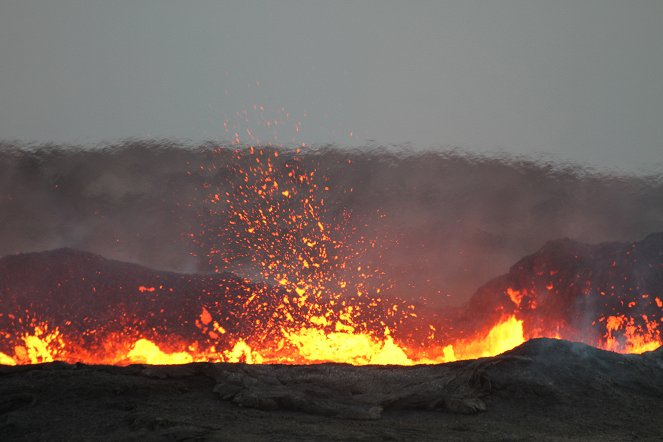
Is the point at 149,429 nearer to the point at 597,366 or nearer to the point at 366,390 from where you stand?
the point at 366,390

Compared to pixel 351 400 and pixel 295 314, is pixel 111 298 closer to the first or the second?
pixel 295 314

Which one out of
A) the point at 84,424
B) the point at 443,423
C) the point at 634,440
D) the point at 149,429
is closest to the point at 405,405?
the point at 443,423

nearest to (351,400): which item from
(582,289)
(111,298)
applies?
(582,289)

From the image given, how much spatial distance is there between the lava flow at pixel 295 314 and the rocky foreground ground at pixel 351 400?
23.7 ft

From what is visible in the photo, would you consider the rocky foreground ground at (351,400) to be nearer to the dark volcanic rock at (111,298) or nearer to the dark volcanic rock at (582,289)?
the dark volcanic rock at (582,289)

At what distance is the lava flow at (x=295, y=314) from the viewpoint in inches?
1011

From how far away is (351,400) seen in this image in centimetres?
1580

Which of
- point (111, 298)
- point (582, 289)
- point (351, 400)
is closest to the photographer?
point (351, 400)

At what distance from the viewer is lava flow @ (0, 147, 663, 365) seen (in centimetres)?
2569

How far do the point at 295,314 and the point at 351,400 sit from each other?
15.9m

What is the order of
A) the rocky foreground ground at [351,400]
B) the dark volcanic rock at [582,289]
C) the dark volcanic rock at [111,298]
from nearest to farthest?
the rocky foreground ground at [351,400], the dark volcanic rock at [582,289], the dark volcanic rock at [111,298]

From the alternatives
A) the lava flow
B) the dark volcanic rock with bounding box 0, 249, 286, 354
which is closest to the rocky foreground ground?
the lava flow

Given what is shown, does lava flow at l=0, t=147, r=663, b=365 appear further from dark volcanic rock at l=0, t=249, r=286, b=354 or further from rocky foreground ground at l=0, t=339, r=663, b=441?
rocky foreground ground at l=0, t=339, r=663, b=441

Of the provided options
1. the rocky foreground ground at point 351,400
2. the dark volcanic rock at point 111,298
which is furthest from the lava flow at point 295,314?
the rocky foreground ground at point 351,400
